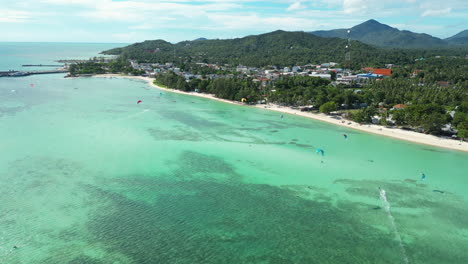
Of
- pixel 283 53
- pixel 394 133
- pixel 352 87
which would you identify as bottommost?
pixel 394 133

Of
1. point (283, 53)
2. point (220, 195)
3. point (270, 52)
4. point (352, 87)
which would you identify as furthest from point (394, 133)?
point (270, 52)

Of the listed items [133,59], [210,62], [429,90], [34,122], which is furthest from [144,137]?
[133,59]

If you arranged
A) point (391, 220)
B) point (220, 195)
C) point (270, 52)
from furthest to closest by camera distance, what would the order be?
point (270, 52), point (220, 195), point (391, 220)

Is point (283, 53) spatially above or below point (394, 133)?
above

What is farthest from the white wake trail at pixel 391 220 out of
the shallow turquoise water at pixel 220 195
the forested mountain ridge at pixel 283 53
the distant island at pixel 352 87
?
the forested mountain ridge at pixel 283 53

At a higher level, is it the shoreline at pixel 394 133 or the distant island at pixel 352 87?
the distant island at pixel 352 87

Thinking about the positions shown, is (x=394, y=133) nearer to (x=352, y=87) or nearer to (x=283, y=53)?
(x=352, y=87)

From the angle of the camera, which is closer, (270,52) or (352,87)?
(352,87)

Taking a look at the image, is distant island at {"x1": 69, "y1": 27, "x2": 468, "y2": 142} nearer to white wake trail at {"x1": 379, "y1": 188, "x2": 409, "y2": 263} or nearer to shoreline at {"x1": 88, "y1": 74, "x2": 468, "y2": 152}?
shoreline at {"x1": 88, "y1": 74, "x2": 468, "y2": 152}

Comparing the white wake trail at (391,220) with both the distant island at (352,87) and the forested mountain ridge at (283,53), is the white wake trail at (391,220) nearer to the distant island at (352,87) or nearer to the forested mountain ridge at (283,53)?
the distant island at (352,87)
